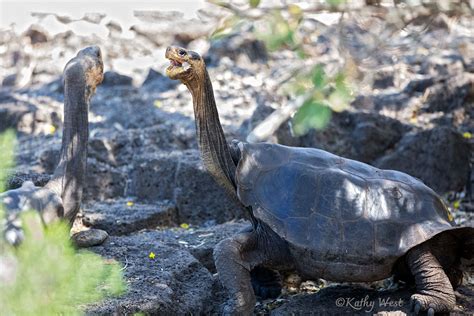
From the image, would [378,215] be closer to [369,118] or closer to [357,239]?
[357,239]

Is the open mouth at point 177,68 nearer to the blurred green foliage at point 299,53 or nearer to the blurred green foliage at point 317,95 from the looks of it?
the blurred green foliage at point 299,53

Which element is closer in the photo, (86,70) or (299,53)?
(299,53)

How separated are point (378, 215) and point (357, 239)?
0.16 meters

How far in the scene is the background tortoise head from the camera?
153 inches

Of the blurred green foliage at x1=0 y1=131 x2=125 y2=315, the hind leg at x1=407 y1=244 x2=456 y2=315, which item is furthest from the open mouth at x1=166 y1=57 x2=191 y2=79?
the blurred green foliage at x1=0 y1=131 x2=125 y2=315

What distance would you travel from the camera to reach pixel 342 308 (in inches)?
141

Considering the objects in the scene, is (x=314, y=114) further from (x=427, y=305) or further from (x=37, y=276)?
(x=37, y=276)

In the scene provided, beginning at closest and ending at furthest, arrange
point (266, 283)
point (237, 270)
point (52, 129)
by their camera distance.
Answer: point (237, 270) < point (266, 283) < point (52, 129)

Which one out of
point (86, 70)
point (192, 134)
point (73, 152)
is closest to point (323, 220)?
point (73, 152)

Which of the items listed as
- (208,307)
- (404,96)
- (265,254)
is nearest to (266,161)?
(265,254)

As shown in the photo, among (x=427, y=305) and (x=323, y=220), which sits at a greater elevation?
(x=323, y=220)

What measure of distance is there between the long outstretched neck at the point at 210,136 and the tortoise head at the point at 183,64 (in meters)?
0.07

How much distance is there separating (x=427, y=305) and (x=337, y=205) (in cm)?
62

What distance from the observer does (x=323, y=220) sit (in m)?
3.55
